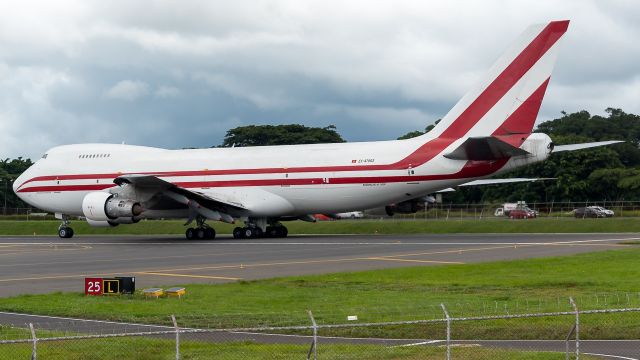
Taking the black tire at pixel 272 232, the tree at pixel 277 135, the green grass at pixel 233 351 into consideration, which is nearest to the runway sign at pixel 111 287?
the green grass at pixel 233 351

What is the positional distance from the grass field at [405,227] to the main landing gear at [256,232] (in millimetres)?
9961

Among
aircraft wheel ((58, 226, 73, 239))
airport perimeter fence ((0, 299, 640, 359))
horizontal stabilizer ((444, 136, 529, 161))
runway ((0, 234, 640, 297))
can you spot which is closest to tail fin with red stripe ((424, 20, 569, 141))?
horizontal stabilizer ((444, 136, 529, 161))

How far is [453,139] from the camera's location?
50750 mm

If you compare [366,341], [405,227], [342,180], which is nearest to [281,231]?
[342,180]

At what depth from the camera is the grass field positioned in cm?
6081

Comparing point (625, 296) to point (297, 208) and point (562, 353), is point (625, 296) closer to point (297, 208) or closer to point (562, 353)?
point (562, 353)

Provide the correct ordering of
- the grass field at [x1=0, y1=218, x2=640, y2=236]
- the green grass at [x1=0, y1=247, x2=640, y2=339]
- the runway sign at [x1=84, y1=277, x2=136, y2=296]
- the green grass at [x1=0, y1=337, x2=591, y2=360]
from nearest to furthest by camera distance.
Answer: the green grass at [x1=0, y1=337, x2=591, y2=360]
the green grass at [x1=0, y1=247, x2=640, y2=339]
the runway sign at [x1=84, y1=277, x2=136, y2=296]
the grass field at [x1=0, y1=218, x2=640, y2=236]

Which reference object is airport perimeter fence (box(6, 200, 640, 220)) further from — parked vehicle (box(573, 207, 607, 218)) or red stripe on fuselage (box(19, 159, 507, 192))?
red stripe on fuselage (box(19, 159, 507, 192))

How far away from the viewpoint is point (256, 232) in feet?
186

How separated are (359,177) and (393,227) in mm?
16079

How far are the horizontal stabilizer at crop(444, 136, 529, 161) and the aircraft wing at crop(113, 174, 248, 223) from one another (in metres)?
13.3

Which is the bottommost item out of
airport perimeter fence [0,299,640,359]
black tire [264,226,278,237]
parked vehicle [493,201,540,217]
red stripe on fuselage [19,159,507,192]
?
airport perimeter fence [0,299,640,359]

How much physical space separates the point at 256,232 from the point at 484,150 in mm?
15475

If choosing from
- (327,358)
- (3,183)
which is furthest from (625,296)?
(3,183)
